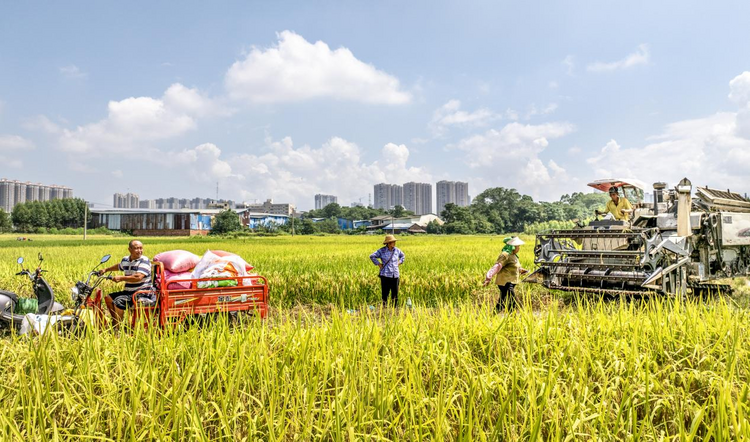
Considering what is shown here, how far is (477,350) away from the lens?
12.2 ft

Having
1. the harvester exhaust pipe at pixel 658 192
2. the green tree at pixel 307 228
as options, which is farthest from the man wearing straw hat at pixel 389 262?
the green tree at pixel 307 228

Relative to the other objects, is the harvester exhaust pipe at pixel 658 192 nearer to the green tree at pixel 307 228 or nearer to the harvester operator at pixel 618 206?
the harvester operator at pixel 618 206

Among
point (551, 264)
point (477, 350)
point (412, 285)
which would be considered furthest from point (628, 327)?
point (412, 285)

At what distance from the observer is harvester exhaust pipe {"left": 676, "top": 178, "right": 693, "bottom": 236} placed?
775 centimetres

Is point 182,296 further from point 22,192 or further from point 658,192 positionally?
point 22,192

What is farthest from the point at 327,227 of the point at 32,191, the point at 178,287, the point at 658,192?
the point at 32,191

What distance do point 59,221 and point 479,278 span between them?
8901 centimetres

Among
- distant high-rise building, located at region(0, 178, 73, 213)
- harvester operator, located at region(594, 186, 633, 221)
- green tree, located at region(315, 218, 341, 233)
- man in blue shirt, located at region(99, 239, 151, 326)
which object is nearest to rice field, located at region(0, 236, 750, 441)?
man in blue shirt, located at region(99, 239, 151, 326)

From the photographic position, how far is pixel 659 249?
7.51m

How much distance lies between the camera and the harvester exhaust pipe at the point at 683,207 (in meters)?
7.75

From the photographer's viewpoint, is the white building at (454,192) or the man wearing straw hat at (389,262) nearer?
the man wearing straw hat at (389,262)

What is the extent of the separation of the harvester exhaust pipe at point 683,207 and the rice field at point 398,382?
391 centimetres

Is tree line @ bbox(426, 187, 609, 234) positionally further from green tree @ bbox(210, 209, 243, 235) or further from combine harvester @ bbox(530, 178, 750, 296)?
combine harvester @ bbox(530, 178, 750, 296)

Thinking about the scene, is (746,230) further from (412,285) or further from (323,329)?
(323,329)
